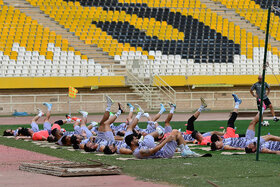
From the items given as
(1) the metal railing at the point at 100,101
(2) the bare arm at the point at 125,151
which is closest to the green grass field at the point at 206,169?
(2) the bare arm at the point at 125,151

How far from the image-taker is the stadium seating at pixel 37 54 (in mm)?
37500

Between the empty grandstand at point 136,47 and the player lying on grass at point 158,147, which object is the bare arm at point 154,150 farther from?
the empty grandstand at point 136,47

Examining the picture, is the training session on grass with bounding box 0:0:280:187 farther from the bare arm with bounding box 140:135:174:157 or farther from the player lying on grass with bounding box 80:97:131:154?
the bare arm with bounding box 140:135:174:157

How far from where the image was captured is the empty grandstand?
1484 inches

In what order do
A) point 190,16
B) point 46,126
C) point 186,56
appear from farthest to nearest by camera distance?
point 190,16, point 186,56, point 46,126

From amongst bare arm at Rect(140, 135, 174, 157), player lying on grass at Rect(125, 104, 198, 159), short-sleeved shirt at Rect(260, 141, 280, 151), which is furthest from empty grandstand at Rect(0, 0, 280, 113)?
bare arm at Rect(140, 135, 174, 157)

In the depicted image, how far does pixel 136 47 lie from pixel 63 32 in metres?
4.99

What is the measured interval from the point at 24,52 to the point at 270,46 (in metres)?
16.4

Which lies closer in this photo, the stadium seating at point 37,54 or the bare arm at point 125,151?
the bare arm at point 125,151

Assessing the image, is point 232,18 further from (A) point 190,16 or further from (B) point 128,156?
(B) point 128,156

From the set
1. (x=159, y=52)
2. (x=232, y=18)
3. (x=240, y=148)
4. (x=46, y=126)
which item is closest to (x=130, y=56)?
(x=159, y=52)

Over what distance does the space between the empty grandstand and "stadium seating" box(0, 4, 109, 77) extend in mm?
60

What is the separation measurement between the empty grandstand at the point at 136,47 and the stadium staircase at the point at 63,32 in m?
0.06

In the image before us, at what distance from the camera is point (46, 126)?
65.2ft
